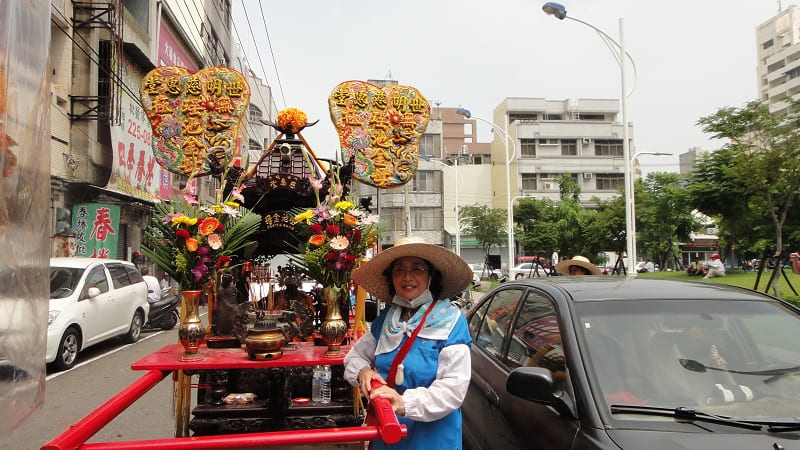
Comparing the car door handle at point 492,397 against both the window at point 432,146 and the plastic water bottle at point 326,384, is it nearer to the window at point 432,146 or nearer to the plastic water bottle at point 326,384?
the plastic water bottle at point 326,384

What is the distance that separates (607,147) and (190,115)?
47.2 metres

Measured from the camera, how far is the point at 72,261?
9352mm

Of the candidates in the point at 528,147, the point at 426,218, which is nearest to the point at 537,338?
the point at 426,218

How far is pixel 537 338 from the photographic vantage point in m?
3.26

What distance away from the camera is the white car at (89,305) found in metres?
7.88

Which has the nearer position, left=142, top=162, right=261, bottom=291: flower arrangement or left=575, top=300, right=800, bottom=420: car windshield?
left=575, top=300, right=800, bottom=420: car windshield

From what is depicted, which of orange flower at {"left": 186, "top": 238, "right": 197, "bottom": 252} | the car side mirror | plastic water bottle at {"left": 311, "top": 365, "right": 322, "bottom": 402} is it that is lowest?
plastic water bottle at {"left": 311, "top": 365, "right": 322, "bottom": 402}

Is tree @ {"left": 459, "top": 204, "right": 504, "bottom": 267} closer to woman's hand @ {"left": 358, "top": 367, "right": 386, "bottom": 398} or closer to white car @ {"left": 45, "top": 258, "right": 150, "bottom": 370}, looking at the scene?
white car @ {"left": 45, "top": 258, "right": 150, "bottom": 370}

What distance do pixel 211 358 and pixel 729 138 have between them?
11.7 metres

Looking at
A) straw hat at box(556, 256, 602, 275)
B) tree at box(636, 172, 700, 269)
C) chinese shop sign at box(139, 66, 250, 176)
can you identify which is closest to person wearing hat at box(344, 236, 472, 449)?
chinese shop sign at box(139, 66, 250, 176)

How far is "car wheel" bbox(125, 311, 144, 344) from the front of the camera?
1068 centimetres

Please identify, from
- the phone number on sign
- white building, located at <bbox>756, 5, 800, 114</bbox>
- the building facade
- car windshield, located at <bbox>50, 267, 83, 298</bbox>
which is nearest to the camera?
car windshield, located at <bbox>50, 267, 83, 298</bbox>

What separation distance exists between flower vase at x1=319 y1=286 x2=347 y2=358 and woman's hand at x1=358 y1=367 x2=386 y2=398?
1.42 meters

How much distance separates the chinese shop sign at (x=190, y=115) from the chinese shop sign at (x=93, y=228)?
11884 millimetres
